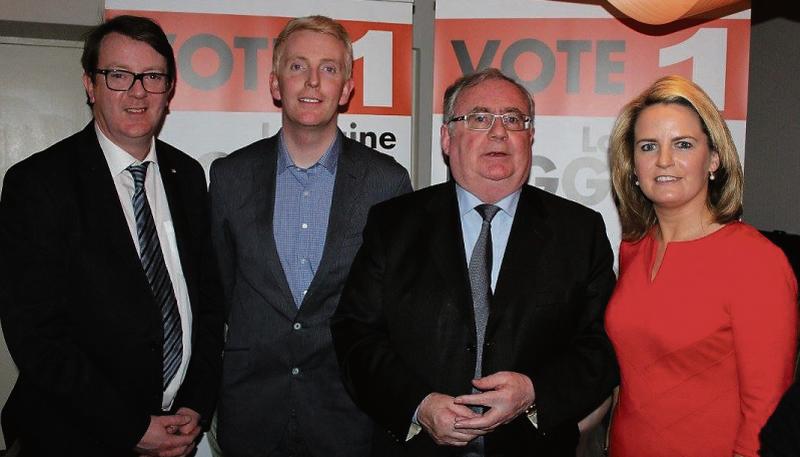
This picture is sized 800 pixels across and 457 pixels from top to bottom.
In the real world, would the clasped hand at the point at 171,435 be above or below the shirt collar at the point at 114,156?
below

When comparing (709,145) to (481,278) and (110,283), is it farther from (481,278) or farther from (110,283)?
(110,283)

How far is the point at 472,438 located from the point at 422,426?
17 cm

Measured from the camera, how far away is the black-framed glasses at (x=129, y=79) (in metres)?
2.41

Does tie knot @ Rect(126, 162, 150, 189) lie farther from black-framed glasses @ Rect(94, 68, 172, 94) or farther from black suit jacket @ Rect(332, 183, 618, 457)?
black suit jacket @ Rect(332, 183, 618, 457)

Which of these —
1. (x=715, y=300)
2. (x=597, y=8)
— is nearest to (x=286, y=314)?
(x=715, y=300)

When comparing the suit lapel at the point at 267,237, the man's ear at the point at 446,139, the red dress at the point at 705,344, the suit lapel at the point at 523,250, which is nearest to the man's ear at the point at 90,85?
the suit lapel at the point at 267,237

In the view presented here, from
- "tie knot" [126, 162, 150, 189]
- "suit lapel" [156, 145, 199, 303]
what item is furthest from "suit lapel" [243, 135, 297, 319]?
"tie knot" [126, 162, 150, 189]

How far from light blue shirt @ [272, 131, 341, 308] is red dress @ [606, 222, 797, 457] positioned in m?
1.02

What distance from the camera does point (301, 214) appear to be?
255 cm

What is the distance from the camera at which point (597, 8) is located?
131 inches

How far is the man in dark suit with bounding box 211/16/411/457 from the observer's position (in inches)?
97.7

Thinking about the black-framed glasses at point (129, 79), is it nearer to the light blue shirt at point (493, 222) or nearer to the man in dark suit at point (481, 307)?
the man in dark suit at point (481, 307)

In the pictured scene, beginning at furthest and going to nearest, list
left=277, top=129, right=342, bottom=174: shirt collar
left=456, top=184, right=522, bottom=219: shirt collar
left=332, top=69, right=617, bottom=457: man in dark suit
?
left=277, top=129, right=342, bottom=174: shirt collar < left=456, top=184, right=522, bottom=219: shirt collar < left=332, top=69, right=617, bottom=457: man in dark suit

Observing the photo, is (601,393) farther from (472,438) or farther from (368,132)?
(368,132)
